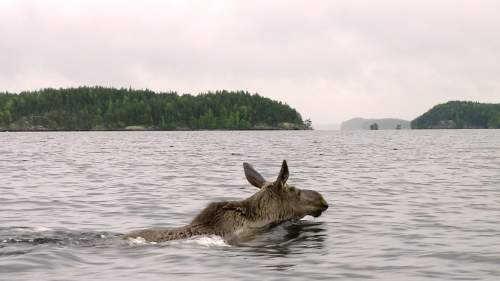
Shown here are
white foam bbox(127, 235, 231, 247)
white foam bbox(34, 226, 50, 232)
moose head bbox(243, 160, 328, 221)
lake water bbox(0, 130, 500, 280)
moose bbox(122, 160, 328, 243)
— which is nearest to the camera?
lake water bbox(0, 130, 500, 280)

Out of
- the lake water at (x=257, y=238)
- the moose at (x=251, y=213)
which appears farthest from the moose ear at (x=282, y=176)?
the lake water at (x=257, y=238)

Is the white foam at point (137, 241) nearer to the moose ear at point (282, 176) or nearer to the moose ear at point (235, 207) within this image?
the moose ear at point (235, 207)

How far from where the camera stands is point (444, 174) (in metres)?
35.5

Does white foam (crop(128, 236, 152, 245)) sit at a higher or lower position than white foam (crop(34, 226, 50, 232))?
higher

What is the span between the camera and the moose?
13.3 meters

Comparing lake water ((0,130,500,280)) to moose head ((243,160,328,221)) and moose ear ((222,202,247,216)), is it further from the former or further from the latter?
moose ear ((222,202,247,216))

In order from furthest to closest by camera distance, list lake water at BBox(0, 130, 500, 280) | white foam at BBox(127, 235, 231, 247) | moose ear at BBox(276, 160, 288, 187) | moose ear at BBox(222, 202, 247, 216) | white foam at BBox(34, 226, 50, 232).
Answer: white foam at BBox(34, 226, 50, 232), moose ear at BBox(222, 202, 247, 216), moose ear at BBox(276, 160, 288, 187), white foam at BBox(127, 235, 231, 247), lake water at BBox(0, 130, 500, 280)

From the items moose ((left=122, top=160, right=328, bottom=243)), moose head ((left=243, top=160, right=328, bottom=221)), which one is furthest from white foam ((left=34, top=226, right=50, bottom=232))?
moose head ((left=243, top=160, right=328, bottom=221))

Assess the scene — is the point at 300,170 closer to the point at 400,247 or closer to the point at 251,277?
the point at 400,247

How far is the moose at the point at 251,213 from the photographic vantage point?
1327 centimetres

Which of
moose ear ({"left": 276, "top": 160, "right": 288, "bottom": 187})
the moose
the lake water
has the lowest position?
the lake water

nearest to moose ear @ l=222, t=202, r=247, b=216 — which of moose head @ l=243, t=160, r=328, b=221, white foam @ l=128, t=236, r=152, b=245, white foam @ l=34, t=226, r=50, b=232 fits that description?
moose head @ l=243, t=160, r=328, b=221

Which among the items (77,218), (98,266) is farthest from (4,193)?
(98,266)

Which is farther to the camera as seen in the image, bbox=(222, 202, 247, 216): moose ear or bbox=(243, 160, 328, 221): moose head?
bbox=(243, 160, 328, 221): moose head
